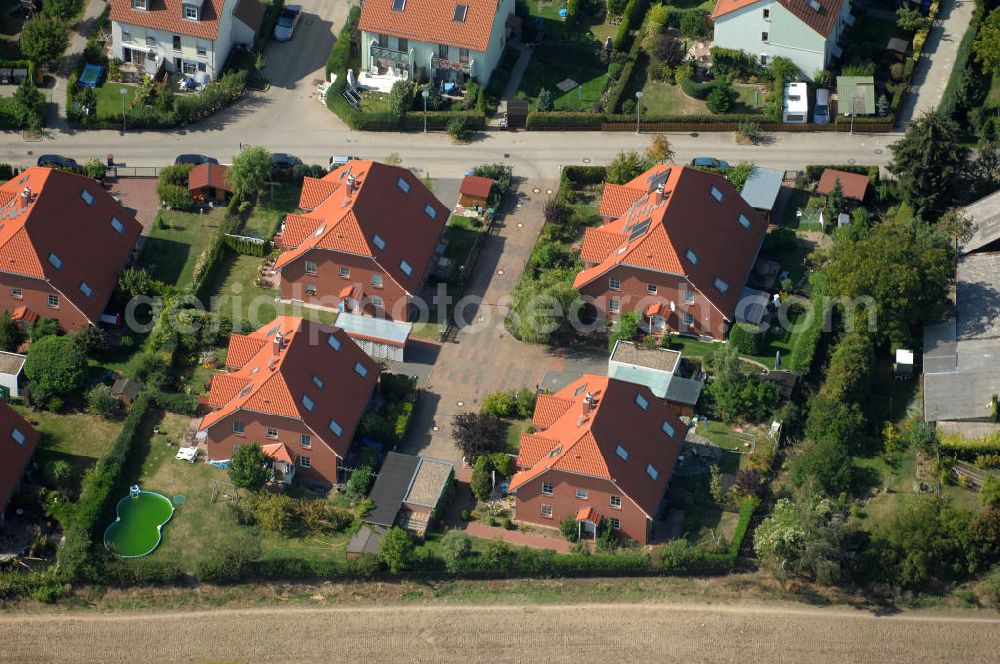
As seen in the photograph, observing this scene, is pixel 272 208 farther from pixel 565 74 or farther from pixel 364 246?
pixel 565 74

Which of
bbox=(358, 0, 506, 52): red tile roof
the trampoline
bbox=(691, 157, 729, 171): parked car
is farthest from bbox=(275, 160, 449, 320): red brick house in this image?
the trampoline

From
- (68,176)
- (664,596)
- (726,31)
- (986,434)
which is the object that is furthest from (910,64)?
(68,176)

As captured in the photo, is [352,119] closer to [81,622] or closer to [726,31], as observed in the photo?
[726,31]

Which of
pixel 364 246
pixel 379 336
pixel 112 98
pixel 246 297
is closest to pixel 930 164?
pixel 364 246

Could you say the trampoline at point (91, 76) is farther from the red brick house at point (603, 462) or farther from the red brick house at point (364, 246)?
the red brick house at point (603, 462)

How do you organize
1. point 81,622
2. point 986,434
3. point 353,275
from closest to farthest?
1. point 81,622
2. point 986,434
3. point 353,275

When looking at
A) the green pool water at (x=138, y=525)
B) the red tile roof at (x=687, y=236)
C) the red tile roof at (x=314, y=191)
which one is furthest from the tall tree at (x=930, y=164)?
the green pool water at (x=138, y=525)

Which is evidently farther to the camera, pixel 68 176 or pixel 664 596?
pixel 68 176
